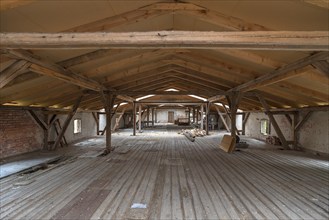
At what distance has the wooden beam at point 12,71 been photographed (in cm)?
345

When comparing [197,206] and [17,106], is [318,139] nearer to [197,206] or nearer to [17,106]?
[197,206]

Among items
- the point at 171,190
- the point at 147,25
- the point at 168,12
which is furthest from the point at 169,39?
the point at 171,190

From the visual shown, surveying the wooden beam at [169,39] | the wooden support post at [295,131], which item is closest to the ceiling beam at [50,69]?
the wooden beam at [169,39]

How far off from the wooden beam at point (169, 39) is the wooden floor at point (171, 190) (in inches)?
96.7

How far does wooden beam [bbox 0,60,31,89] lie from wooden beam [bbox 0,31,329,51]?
113 cm

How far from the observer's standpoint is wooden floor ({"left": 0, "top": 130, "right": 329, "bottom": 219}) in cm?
355

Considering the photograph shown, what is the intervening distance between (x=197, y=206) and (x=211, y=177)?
1.86m

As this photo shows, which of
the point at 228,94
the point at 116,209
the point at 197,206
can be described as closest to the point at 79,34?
the point at 116,209

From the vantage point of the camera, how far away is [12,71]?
146 inches

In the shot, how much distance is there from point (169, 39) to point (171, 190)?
10.3 feet

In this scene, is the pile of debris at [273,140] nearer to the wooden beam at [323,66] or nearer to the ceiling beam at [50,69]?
the wooden beam at [323,66]

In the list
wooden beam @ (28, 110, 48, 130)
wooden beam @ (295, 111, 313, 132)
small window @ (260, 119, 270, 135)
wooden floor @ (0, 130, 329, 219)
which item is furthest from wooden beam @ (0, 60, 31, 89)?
small window @ (260, 119, 270, 135)

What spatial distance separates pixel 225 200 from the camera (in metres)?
4.05

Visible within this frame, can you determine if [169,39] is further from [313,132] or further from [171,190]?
[313,132]
